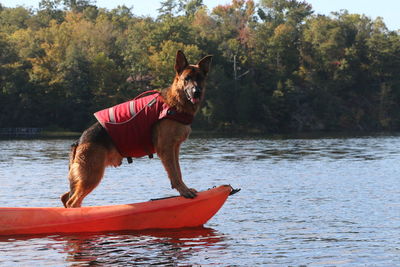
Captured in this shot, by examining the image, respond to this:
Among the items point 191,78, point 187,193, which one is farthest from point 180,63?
point 187,193

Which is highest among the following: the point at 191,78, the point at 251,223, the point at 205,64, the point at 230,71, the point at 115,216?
the point at 230,71

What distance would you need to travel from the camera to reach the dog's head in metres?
12.1

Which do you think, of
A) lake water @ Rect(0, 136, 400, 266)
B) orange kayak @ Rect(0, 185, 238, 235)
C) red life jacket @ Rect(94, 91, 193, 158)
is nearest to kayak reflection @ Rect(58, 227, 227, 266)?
lake water @ Rect(0, 136, 400, 266)

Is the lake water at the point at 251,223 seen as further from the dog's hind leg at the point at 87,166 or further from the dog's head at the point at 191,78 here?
the dog's head at the point at 191,78

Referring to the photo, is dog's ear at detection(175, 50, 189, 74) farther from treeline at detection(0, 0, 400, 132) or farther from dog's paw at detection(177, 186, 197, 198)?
treeline at detection(0, 0, 400, 132)

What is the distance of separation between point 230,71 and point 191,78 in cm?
9601

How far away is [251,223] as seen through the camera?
1495 cm

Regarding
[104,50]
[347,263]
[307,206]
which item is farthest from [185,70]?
[104,50]

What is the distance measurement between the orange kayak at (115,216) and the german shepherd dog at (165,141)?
60 centimetres

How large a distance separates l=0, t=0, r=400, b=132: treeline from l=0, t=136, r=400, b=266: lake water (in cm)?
6617

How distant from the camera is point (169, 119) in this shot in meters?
12.5

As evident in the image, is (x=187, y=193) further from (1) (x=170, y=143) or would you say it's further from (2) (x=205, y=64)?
(2) (x=205, y=64)

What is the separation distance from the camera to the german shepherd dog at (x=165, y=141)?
40.3 feet

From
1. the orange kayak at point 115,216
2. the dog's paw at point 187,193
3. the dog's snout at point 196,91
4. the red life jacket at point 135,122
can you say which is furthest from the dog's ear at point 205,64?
the orange kayak at point 115,216
